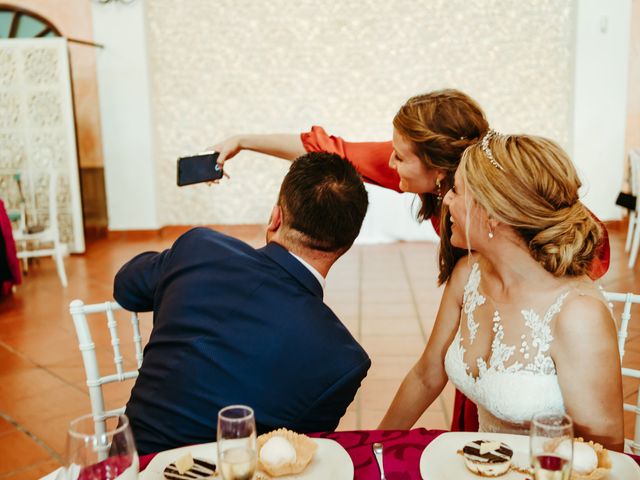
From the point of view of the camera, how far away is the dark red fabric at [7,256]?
4953 mm

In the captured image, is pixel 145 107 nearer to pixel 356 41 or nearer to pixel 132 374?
pixel 356 41

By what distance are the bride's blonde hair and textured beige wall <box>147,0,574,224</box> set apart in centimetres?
601

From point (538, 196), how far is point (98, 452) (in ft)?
3.12

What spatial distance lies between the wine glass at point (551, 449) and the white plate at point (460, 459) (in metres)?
0.17

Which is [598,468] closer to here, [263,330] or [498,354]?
[498,354]

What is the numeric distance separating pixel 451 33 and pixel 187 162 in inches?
212

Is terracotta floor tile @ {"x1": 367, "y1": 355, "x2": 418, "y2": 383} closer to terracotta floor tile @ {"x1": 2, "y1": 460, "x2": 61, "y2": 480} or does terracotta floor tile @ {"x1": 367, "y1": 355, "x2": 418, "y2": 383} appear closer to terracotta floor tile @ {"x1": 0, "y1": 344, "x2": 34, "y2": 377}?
terracotta floor tile @ {"x1": 2, "y1": 460, "x2": 61, "y2": 480}

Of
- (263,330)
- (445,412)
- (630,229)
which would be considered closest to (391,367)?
(445,412)

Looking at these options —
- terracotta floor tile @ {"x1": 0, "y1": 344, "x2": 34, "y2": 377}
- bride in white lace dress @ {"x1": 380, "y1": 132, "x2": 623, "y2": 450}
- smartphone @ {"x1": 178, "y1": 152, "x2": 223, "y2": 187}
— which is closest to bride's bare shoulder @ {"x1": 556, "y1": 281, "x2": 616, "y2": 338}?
bride in white lace dress @ {"x1": 380, "y1": 132, "x2": 623, "y2": 450}

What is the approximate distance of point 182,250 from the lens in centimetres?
148

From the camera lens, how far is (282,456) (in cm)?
110

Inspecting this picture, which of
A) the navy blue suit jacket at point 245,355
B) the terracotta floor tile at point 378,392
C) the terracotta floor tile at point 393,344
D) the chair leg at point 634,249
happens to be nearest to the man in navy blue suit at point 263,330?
the navy blue suit jacket at point 245,355

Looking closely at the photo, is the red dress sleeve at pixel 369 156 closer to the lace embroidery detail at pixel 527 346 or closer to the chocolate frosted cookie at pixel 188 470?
the lace embroidery detail at pixel 527 346

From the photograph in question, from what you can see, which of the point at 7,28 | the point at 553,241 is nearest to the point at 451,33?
the point at 7,28
